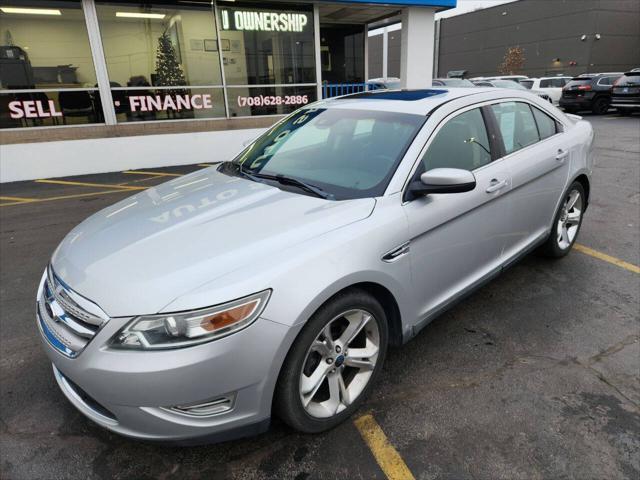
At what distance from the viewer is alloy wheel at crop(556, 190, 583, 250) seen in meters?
4.28

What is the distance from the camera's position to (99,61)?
940 cm

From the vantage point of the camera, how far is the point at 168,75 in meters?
10.3

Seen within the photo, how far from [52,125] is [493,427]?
10064 mm

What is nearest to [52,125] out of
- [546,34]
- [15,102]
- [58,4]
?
[15,102]

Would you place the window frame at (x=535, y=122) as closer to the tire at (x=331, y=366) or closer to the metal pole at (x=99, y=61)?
the tire at (x=331, y=366)

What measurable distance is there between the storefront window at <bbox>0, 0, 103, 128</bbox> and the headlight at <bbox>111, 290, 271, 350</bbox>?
9232mm

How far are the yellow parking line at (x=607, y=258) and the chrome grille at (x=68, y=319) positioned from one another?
4.43m

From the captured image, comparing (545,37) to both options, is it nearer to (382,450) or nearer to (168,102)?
(168,102)

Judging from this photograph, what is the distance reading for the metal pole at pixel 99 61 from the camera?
9172mm

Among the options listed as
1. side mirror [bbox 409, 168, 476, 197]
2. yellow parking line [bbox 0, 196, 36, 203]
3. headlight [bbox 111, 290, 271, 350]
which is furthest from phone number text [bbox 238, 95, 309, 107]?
headlight [bbox 111, 290, 271, 350]

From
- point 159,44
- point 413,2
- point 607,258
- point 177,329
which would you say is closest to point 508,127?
point 607,258

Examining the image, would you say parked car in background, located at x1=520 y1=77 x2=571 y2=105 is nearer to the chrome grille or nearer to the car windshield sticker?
the car windshield sticker

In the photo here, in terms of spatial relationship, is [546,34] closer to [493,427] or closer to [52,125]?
[52,125]

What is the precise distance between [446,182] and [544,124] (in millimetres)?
2097
